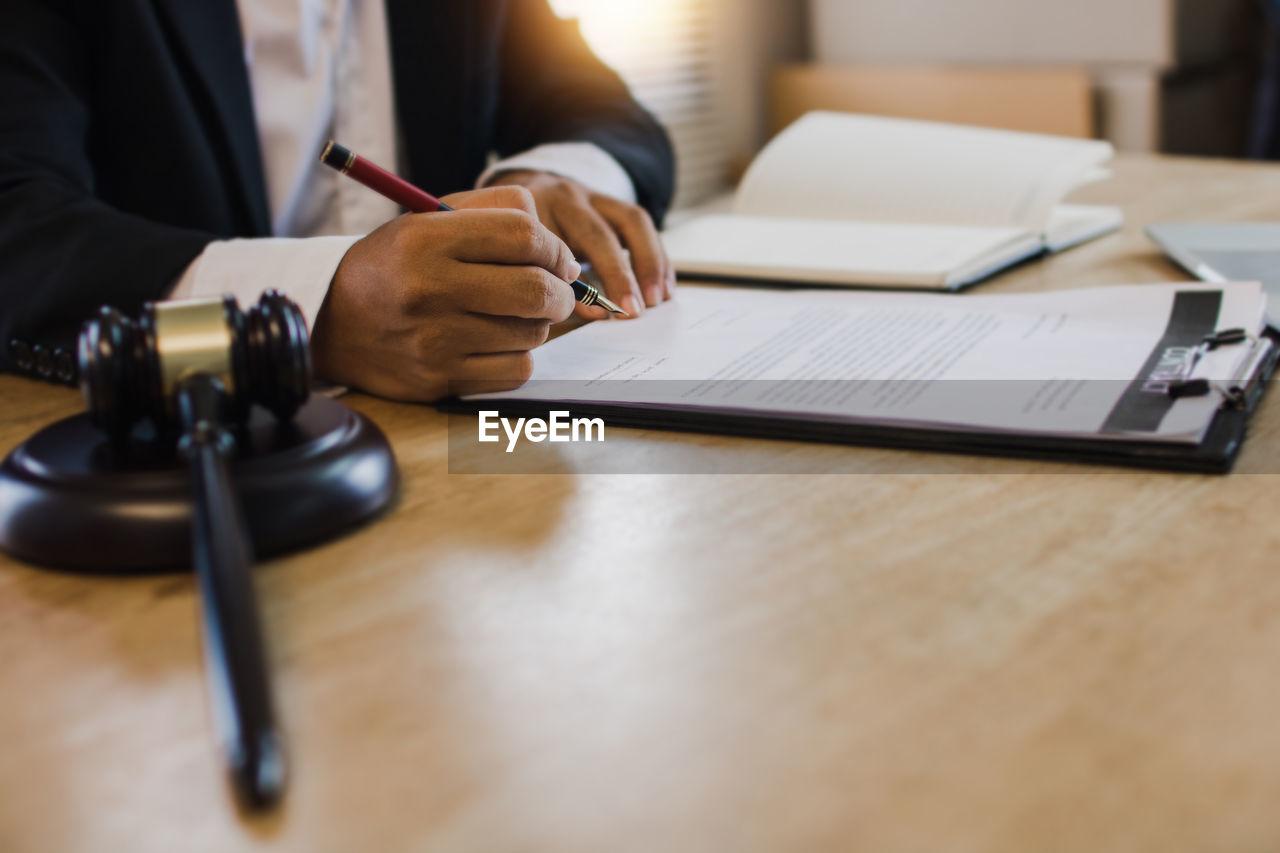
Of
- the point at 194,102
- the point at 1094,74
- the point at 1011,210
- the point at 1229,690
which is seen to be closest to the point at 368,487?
the point at 1229,690

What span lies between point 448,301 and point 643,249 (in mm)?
287

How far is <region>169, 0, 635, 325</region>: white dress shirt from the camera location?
1219 mm

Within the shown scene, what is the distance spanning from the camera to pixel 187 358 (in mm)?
519

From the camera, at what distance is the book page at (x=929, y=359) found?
2.06 feet

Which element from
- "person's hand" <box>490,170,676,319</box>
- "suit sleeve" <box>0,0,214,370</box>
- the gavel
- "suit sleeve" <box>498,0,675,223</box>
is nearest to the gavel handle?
the gavel

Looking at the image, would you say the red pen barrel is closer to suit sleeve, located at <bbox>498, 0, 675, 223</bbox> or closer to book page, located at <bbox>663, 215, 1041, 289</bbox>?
book page, located at <bbox>663, 215, 1041, 289</bbox>

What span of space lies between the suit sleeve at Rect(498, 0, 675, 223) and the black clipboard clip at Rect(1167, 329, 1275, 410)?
710 mm

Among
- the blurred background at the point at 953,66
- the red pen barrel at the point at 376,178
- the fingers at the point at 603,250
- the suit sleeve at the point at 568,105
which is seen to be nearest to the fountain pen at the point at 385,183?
the red pen barrel at the point at 376,178

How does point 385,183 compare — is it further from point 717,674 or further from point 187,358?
point 717,674

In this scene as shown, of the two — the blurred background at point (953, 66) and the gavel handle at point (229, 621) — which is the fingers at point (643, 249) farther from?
the blurred background at point (953, 66)

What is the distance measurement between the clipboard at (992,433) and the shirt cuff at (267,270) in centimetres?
14

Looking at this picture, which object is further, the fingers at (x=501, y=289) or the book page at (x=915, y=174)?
the book page at (x=915, y=174)

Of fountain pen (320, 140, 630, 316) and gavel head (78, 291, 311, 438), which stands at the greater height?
fountain pen (320, 140, 630, 316)

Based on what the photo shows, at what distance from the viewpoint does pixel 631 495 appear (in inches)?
22.8
